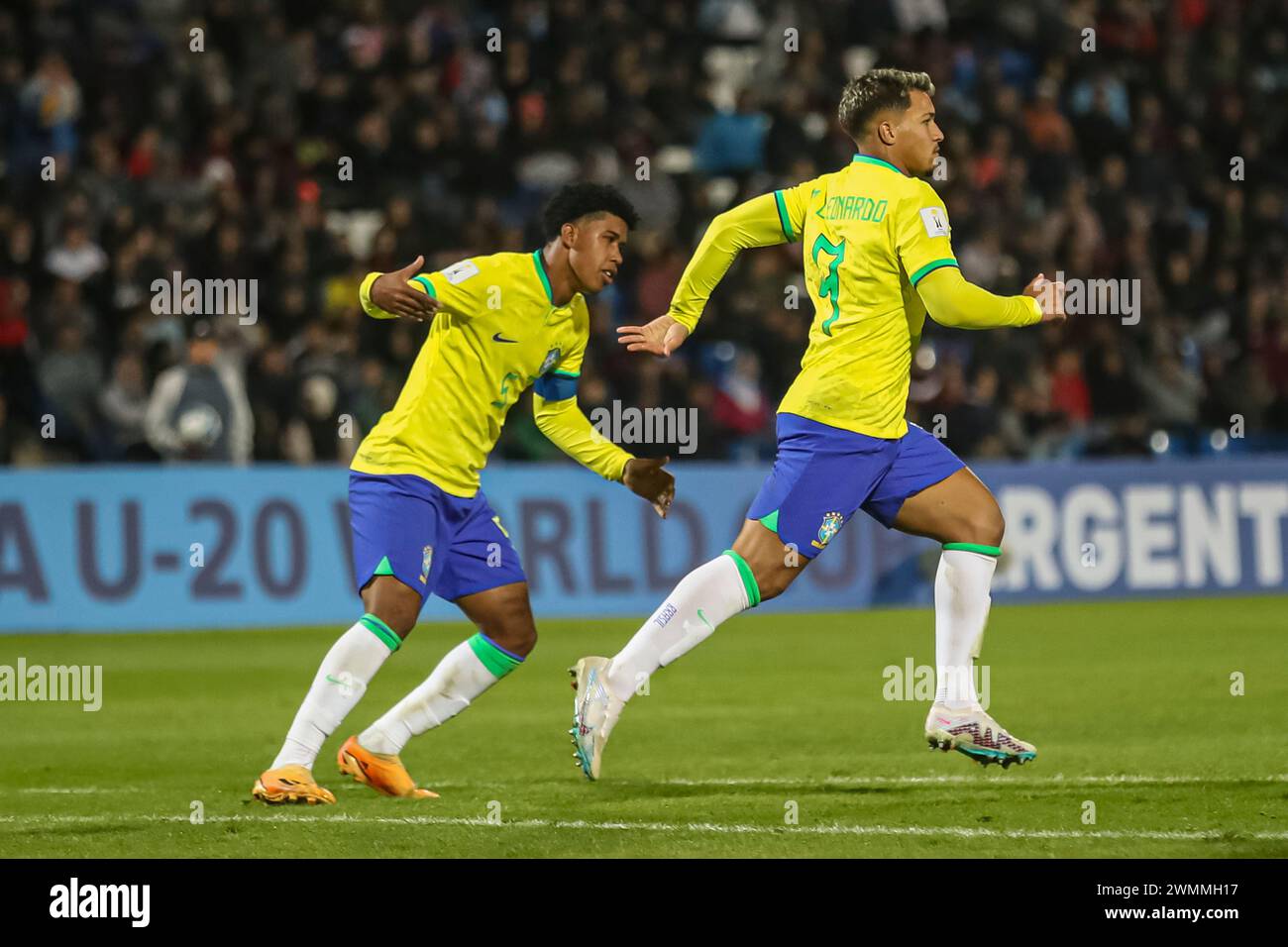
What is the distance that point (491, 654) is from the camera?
25.1ft

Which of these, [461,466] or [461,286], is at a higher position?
[461,286]

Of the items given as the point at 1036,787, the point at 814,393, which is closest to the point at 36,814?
the point at 814,393

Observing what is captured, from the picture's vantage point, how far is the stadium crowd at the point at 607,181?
15.9m

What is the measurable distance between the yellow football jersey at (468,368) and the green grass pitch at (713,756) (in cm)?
128

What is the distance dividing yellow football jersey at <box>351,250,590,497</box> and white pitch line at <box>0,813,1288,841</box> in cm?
126

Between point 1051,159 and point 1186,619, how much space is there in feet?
21.5

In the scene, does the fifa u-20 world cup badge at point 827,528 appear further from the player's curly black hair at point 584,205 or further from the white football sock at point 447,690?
the player's curly black hair at point 584,205

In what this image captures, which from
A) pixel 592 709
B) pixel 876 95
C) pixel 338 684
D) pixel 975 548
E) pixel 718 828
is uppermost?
pixel 876 95

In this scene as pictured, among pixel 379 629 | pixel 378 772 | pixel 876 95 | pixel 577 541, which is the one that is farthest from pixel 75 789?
pixel 577 541

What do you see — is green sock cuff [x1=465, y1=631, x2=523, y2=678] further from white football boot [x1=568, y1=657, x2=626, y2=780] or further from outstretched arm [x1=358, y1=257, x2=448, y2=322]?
outstretched arm [x1=358, y1=257, x2=448, y2=322]

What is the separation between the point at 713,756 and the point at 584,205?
8.21 ft

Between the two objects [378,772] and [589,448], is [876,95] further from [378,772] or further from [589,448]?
[378,772]

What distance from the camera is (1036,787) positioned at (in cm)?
754

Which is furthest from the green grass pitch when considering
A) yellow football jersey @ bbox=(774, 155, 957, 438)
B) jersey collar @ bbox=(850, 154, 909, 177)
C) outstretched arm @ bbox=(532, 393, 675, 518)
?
jersey collar @ bbox=(850, 154, 909, 177)
